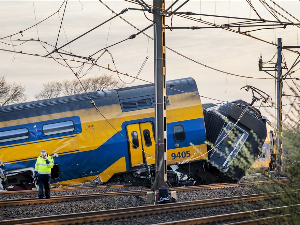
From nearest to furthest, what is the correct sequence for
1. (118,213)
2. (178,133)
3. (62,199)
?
(118,213) < (62,199) < (178,133)

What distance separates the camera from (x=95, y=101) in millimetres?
22422

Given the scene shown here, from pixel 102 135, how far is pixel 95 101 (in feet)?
4.68

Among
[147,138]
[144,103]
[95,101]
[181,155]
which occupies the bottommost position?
[181,155]

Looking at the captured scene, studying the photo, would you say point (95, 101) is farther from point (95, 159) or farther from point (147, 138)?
point (147, 138)

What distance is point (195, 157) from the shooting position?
23031mm

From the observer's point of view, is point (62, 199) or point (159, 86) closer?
point (159, 86)

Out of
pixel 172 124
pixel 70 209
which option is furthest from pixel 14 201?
pixel 172 124

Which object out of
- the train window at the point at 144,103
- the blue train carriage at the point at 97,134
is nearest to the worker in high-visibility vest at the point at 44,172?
the blue train carriage at the point at 97,134

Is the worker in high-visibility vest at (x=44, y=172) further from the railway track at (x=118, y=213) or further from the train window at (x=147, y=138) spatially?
the train window at (x=147, y=138)

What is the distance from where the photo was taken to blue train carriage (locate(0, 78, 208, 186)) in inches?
858

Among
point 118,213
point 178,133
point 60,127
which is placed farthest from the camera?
point 178,133

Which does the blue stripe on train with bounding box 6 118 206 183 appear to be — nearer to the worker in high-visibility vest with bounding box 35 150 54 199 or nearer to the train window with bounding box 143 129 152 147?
the train window with bounding box 143 129 152 147

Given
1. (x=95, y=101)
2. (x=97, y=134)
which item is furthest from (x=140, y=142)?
(x=95, y=101)

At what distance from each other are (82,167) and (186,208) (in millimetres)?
7333
